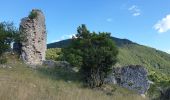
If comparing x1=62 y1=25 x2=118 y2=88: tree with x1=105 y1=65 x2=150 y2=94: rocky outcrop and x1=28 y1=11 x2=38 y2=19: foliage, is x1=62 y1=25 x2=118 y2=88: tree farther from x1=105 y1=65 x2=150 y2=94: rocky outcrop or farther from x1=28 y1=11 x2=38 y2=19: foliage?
x1=28 y1=11 x2=38 y2=19: foliage

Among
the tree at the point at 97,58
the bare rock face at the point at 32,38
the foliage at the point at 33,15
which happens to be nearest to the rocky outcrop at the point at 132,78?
the tree at the point at 97,58

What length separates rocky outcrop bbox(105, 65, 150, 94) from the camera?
29.2 meters

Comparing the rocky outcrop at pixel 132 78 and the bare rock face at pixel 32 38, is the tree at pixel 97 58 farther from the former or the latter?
the bare rock face at pixel 32 38

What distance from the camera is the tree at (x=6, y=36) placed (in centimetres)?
2834

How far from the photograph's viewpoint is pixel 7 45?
28844 mm

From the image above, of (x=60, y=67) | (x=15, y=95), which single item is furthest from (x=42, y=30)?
(x=15, y=95)

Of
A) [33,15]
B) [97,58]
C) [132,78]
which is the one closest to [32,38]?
[33,15]

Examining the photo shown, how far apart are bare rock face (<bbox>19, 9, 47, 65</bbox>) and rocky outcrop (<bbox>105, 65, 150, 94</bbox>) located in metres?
6.35

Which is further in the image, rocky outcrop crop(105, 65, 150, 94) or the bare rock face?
the bare rock face

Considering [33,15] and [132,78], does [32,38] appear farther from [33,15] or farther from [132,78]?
[132,78]

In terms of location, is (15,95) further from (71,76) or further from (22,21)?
(22,21)

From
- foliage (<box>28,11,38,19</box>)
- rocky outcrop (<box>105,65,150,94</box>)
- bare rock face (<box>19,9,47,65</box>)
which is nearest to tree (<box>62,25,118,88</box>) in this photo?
rocky outcrop (<box>105,65,150,94</box>)

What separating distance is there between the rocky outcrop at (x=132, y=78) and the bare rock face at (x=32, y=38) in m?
6.35

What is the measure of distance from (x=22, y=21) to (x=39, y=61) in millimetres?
3555
